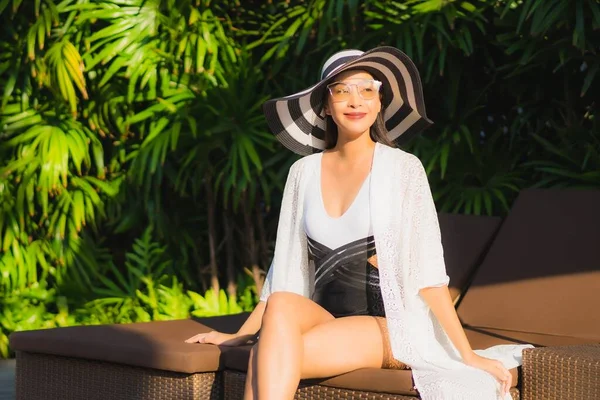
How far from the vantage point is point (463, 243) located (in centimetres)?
451

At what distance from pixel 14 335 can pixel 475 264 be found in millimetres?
1813

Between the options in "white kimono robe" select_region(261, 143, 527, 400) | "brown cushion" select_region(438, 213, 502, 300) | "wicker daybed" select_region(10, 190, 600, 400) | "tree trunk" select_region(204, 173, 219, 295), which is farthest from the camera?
"tree trunk" select_region(204, 173, 219, 295)

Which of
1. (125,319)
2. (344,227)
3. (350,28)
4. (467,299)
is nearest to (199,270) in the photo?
(125,319)

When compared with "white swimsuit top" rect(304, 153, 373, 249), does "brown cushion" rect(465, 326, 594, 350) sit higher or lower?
lower

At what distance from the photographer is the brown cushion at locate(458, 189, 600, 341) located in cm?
401

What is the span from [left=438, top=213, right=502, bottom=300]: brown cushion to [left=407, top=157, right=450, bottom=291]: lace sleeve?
983mm

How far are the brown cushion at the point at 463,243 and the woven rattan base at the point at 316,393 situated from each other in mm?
1125

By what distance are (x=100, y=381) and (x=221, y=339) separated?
1.60ft

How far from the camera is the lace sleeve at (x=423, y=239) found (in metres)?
3.38

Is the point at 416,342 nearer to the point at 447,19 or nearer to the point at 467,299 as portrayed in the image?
the point at 467,299

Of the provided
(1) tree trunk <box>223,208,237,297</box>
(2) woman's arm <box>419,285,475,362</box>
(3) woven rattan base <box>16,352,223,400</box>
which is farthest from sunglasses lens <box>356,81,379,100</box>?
(1) tree trunk <box>223,208,237,297</box>

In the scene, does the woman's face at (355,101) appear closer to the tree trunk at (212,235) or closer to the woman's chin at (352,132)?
the woman's chin at (352,132)

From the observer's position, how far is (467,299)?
4301mm

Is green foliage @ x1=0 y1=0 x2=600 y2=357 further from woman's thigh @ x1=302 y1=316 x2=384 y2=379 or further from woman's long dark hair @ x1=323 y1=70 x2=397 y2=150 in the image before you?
woman's thigh @ x1=302 y1=316 x2=384 y2=379
